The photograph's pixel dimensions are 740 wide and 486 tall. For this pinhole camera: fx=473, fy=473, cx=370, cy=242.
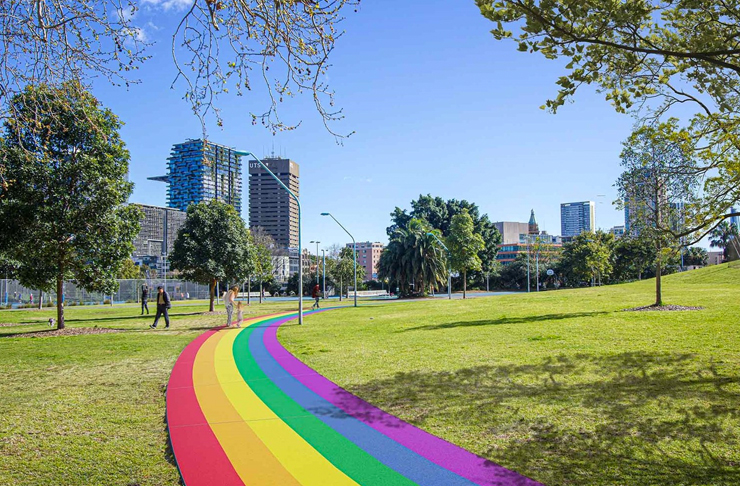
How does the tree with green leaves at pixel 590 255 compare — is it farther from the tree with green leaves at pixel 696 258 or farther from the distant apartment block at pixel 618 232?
the tree with green leaves at pixel 696 258

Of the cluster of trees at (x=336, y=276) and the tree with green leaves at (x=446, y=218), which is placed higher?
the tree with green leaves at (x=446, y=218)

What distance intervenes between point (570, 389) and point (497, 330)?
7148 mm

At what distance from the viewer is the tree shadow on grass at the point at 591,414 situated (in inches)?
194

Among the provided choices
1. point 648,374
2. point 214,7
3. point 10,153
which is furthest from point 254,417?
point 10,153

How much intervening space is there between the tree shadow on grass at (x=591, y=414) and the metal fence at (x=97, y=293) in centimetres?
3186

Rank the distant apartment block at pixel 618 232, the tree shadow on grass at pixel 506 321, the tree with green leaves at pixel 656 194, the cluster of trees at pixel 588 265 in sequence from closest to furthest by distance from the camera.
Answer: the tree with green leaves at pixel 656 194 < the tree shadow on grass at pixel 506 321 < the distant apartment block at pixel 618 232 < the cluster of trees at pixel 588 265

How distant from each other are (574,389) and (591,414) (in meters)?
1.29

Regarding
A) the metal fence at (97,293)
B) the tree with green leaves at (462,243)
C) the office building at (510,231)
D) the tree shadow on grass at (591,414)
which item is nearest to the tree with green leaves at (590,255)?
→ the tree with green leaves at (462,243)

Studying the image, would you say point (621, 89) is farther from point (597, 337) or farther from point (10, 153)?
point (10, 153)

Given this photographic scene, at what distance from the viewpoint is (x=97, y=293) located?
145 ft

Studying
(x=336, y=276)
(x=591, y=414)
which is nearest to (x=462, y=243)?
(x=336, y=276)

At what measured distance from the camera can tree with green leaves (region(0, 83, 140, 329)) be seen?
53.5 ft

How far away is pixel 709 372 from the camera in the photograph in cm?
844

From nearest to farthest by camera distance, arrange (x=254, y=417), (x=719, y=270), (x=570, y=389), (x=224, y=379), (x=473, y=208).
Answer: (x=254, y=417) → (x=570, y=389) → (x=224, y=379) → (x=719, y=270) → (x=473, y=208)
